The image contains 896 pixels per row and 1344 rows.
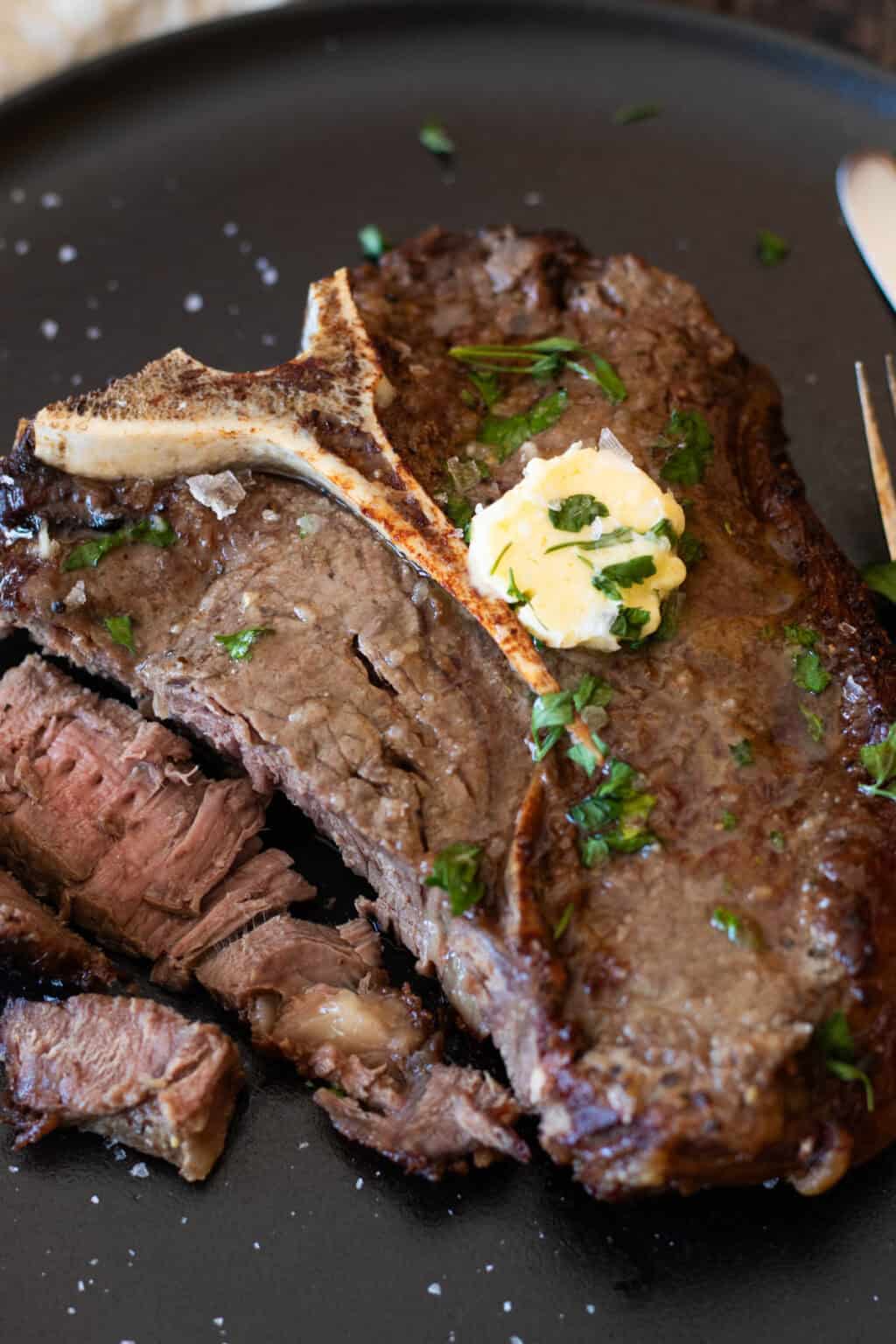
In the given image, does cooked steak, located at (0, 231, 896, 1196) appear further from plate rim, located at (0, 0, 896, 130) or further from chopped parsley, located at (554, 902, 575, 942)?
plate rim, located at (0, 0, 896, 130)

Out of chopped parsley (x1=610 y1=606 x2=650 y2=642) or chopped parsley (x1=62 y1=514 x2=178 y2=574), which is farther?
chopped parsley (x1=62 y1=514 x2=178 y2=574)

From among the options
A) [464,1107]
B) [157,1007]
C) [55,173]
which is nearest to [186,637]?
[157,1007]

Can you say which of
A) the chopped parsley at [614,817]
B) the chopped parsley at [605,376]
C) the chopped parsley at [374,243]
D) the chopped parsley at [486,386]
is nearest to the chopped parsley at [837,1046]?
the chopped parsley at [614,817]

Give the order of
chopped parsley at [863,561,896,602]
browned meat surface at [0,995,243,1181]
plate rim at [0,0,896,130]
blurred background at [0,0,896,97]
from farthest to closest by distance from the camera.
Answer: blurred background at [0,0,896,97]
plate rim at [0,0,896,130]
chopped parsley at [863,561,896,602]
browned meat surface at [0,995,243,1181]

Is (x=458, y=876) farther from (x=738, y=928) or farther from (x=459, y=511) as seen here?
(x=459, y=511)

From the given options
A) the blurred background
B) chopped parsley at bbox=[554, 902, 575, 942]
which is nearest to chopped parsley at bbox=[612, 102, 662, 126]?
the blurred background

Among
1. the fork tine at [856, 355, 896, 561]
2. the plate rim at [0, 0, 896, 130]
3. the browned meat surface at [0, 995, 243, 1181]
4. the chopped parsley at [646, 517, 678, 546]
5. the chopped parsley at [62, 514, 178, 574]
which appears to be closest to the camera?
the browned meat surface at [0, 995, 243, 1181]

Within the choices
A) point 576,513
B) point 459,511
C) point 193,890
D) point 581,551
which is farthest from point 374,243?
point 193,890
